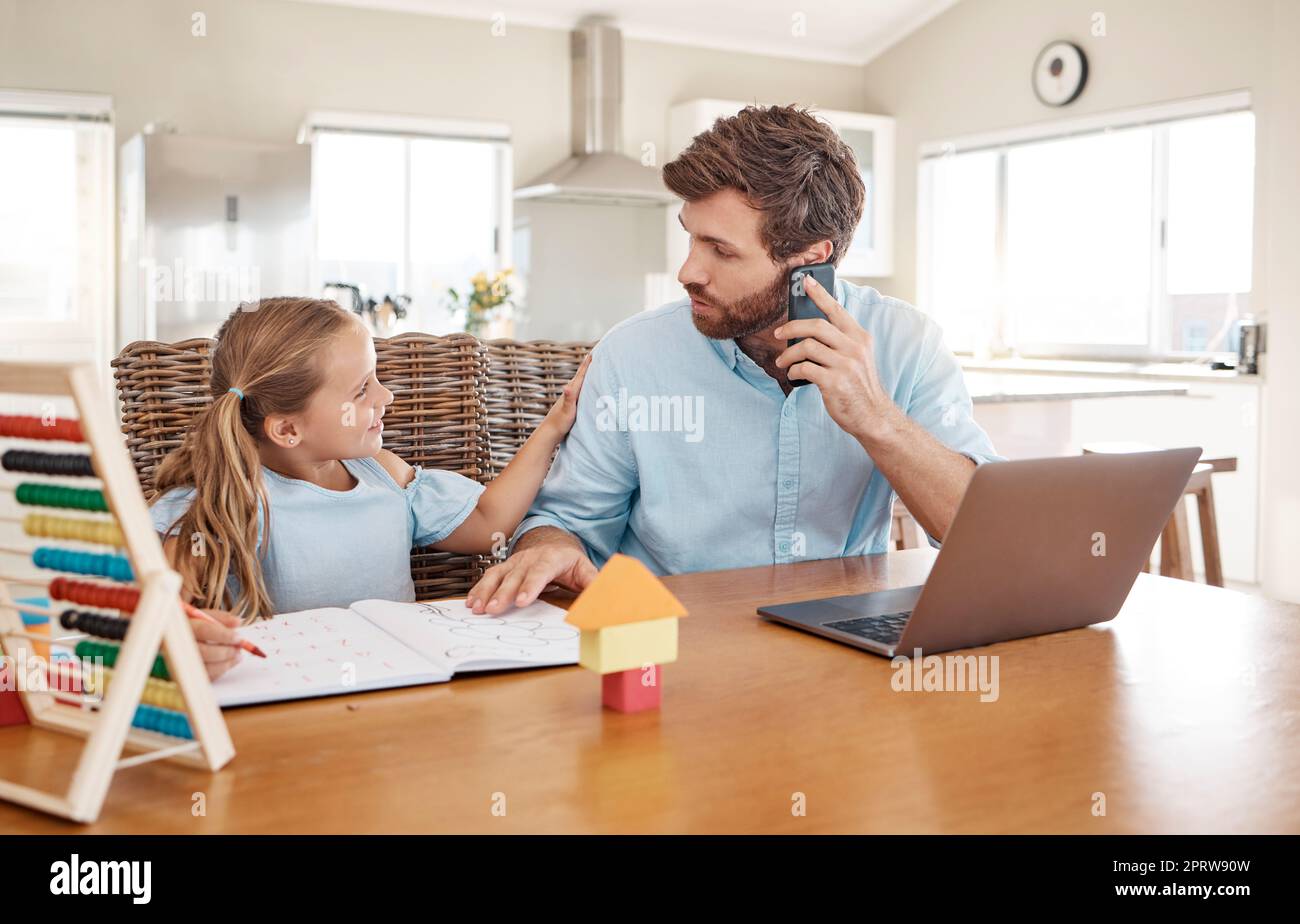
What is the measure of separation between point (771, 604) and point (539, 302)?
198 inches

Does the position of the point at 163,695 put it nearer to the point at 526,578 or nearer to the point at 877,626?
the point at 526,578

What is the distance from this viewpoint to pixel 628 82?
20.9ft

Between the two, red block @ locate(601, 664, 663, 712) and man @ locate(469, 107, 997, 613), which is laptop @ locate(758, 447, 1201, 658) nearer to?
red block @ locate(601, 664, 663, 712)

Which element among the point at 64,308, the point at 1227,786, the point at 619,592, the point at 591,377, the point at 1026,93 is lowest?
the point at 1227,786

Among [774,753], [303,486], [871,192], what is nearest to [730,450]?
[303,486]

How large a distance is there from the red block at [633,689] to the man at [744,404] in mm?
742

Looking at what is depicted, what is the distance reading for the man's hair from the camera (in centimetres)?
178

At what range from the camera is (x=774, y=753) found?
2.93 feet

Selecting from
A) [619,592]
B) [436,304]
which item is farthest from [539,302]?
[619,592]

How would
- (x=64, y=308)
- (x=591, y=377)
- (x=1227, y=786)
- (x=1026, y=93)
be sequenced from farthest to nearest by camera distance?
(x=1026, y=93) → (x=64, y=308) → (x=591, y=377) → (x=1227, y=786)

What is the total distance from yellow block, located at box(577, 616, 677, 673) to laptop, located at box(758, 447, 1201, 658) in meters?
0.25

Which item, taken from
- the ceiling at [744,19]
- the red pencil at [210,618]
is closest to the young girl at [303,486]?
the red pencil at [210,618]

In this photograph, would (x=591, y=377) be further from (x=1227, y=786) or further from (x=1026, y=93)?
(x=1026, y=93)

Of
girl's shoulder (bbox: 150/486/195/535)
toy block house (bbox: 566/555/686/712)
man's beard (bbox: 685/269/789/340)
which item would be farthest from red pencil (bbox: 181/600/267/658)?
man's beard (bbox: 685/269/789/340)
